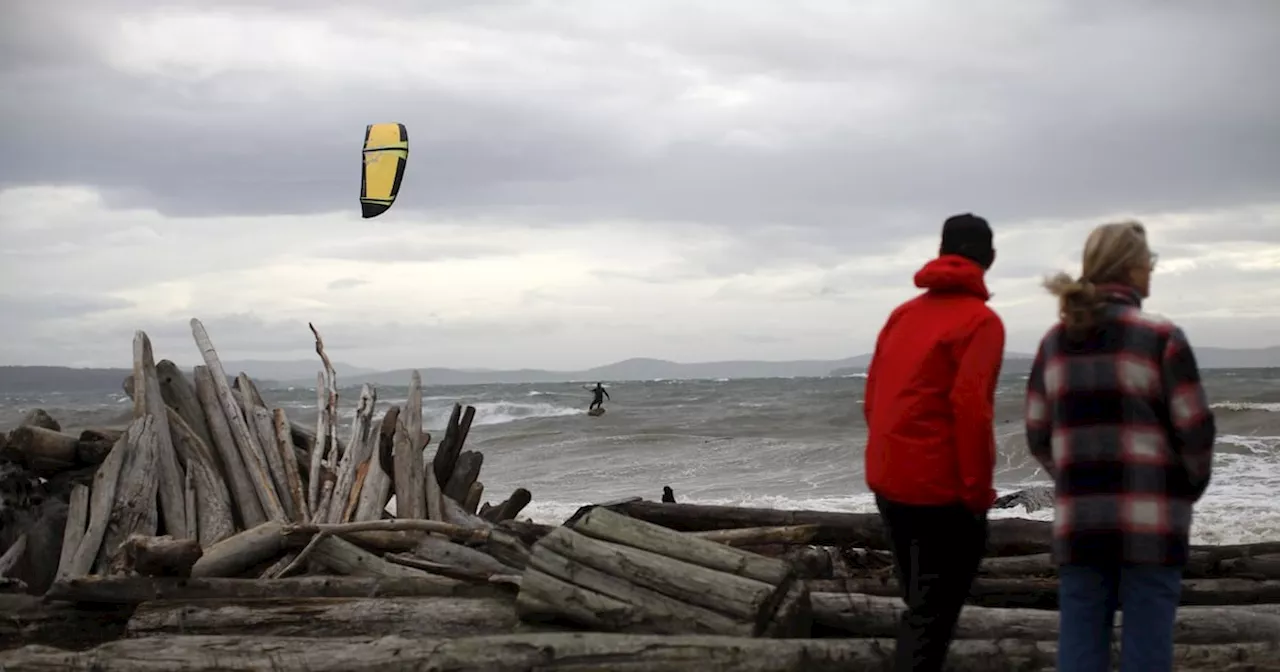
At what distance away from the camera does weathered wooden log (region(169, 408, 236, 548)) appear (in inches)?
292

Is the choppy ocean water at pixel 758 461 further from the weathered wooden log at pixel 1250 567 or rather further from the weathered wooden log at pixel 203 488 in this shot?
the weathered wooden log at pixel 1250 567

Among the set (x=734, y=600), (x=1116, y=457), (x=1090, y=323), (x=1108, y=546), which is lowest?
(x=734, y=600)

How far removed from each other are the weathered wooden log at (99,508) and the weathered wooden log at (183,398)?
92 centimetres

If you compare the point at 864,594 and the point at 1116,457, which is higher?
the point at 1116,457

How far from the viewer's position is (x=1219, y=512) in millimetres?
13320

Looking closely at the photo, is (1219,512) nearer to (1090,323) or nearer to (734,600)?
(734,600)

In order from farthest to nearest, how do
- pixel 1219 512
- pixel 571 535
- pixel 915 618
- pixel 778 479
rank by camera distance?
pixel 778 479 < pixel 1219 512 < pixel 571 535 < pixel 915 618

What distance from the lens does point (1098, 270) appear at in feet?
11.1

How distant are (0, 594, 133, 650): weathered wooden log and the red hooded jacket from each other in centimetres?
404

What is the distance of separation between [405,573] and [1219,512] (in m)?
10.9

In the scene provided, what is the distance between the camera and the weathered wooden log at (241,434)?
7.82 meters

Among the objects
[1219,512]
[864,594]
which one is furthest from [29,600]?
[1219,512]

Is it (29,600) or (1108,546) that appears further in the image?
(29,600)

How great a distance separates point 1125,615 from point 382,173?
26.6ft
